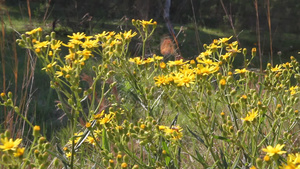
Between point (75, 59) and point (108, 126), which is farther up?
point (75, 59)

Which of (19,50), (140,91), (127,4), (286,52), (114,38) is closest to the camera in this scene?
(140,91)

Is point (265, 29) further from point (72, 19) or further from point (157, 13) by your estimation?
point (72, 19)

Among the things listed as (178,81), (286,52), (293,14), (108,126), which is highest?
(178,81)

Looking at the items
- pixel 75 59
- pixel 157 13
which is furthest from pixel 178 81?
pixel 157 13

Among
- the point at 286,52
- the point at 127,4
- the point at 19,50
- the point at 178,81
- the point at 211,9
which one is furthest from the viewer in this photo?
the point at 211,9

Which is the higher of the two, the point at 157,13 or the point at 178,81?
the point at 178,81

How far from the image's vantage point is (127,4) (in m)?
10.1

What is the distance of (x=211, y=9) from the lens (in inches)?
473

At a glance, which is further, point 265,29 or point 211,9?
point 211,9

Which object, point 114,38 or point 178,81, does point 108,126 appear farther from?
point 114,38

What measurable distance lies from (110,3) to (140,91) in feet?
31.7

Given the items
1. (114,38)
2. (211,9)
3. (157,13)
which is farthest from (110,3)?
(114,38)

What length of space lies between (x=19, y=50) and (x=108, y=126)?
6205 mm

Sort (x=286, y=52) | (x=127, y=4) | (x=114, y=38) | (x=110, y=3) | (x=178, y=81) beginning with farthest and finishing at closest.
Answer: (x=110, y=3), (x=127, y=4), (x=286, y=52), (x=114, y=38), (x=178, y=81)
